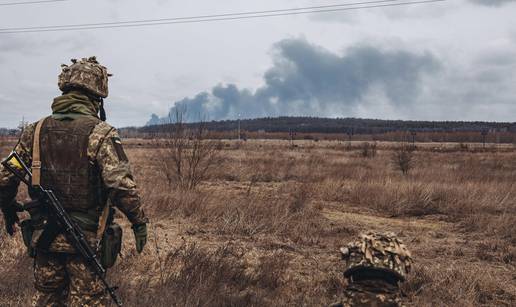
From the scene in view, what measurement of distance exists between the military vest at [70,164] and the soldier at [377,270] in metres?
1.81

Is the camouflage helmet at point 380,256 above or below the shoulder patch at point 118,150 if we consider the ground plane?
below

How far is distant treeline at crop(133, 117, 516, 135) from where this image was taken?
5497 inches

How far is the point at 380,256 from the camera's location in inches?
97.0

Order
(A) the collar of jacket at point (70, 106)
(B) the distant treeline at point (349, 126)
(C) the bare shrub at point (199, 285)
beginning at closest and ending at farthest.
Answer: (A) the collar of jacket at point (70, 106) → (C) the bare shrub at point (199, 285) → (B) the distant treeline at point (349, 126)

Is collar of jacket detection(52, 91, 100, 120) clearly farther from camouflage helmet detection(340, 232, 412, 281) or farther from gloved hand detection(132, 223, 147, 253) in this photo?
camouflage helmet detection(340, 232, 412, 281)

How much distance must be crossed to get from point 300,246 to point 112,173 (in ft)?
14.6

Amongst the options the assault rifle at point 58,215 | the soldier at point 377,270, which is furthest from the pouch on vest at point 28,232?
the soldier at point 377,270

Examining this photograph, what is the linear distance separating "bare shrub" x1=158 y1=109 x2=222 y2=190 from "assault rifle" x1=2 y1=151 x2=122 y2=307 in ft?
26.2

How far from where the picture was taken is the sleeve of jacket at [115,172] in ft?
9.63

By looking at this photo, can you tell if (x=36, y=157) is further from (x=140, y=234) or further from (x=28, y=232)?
(x=140, y=234)

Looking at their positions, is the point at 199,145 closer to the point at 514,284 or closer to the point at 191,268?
the point at 191,268

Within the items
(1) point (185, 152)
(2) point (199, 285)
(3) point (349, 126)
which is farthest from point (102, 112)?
(3) point (349, 126)

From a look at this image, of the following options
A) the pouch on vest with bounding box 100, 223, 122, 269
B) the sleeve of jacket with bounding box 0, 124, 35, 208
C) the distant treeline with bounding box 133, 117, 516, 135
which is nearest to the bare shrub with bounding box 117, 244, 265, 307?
the pouch on vest with bounding box 100, 223, 122, 269

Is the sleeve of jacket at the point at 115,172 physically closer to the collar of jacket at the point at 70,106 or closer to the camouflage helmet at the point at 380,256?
the collar of jacket at the point at 70,106
